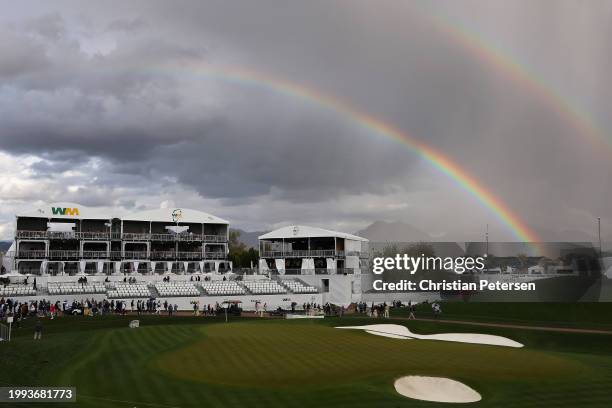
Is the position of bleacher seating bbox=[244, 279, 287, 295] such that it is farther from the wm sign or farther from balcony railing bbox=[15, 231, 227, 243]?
the wm sign

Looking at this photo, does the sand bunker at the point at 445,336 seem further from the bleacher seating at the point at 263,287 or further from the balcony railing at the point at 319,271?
the balcony railing at the point at 319,271

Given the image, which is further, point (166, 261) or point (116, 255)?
point (166, 261)

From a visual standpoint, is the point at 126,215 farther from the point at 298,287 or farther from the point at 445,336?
the point at 445,336

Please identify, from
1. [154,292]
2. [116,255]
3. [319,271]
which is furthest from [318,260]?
[116,255]

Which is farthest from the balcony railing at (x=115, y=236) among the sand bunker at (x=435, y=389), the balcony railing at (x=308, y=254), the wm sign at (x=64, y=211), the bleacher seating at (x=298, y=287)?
the sand bunker at (x=435, y=389)

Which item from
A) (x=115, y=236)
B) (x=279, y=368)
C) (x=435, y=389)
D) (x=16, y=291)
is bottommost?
(x=435, y=389)

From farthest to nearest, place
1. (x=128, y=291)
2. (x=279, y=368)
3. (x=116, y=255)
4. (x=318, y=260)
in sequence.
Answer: (x=318, y=260) < (x=116, y=255) < (x=128, y=291) < (x=279, y=368)

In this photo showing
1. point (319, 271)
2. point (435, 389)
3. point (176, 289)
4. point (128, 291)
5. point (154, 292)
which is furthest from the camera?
point (319, 271)

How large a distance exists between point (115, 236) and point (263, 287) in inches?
1510

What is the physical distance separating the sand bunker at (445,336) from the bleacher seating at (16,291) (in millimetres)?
45682

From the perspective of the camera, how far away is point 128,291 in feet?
263

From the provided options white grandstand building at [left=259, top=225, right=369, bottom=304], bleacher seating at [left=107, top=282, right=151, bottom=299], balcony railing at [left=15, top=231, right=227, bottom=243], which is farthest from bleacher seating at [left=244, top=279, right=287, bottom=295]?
balcony railing at [left=15, top=231, right=227, bottom=243]

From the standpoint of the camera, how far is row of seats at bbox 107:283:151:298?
78.1m

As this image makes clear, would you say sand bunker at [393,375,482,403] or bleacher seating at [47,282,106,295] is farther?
bleacher seating at [47,282,106,295]
